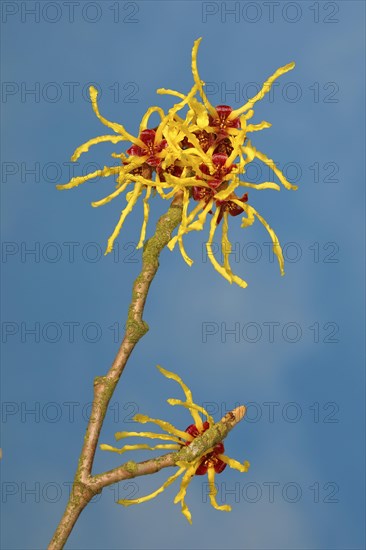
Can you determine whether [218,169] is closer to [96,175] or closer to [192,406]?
[96,175]

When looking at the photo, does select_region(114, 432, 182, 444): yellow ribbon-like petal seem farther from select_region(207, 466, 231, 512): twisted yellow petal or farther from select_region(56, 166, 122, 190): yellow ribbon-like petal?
select_region(56, 166, 122, 190): yellow ribbon-like petal

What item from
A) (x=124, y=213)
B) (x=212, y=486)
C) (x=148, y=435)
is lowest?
(x=212, y=486)

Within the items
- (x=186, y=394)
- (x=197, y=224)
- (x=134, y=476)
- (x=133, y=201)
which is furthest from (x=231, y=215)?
(x=134, y=476)

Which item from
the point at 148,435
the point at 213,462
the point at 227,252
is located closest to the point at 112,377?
the point at 148,435

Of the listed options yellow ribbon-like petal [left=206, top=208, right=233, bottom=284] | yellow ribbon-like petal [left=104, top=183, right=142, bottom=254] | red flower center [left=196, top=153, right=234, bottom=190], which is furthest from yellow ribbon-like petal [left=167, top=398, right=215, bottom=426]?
red flower center [left=196, top=153, right=234, bottom=190]

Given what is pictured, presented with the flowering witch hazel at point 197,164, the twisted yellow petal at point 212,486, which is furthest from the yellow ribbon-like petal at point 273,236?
the twisted yellow petal at point 212,486

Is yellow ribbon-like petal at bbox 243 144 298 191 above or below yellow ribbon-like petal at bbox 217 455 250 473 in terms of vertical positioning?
above
